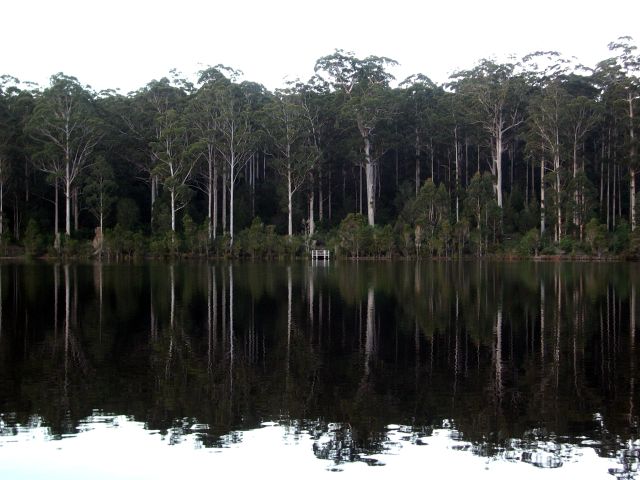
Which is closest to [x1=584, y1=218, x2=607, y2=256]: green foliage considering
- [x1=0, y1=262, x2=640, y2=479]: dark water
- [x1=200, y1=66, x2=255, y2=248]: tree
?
[x1=200, y1=66, x2=255, y2=248]: tree

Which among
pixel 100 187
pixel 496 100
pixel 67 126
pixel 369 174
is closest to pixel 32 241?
pixel 100 187

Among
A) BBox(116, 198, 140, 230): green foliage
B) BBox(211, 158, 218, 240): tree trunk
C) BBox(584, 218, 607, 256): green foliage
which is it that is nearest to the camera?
BBox(584, 218, 607, 256): green foliage

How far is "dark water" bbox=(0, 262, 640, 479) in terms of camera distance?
7422 mm

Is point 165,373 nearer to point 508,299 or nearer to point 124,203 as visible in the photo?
point 508,299

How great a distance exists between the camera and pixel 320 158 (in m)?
55.8

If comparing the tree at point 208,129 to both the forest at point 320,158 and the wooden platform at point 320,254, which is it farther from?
the wooden platform at point 320,254

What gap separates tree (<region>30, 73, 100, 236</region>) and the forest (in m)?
0.14

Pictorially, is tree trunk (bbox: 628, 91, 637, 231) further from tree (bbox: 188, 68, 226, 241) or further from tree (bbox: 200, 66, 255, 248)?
tree (bbox: 188, 68, 226, 241)

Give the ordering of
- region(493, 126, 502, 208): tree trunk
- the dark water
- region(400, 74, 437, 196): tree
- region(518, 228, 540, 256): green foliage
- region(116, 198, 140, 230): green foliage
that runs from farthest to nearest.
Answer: region(400, 74, 437, 196): tree
region(493, 126, 502, 208): tree trunk
region(116, 198, 140, 230): green foliage
region(518, 228, 540, 256): green foliage
the dark water

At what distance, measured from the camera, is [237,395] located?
967cm

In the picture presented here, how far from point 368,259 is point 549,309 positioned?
3051 cm

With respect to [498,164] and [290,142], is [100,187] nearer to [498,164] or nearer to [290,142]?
[290,142]

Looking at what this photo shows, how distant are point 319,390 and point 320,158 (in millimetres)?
46627

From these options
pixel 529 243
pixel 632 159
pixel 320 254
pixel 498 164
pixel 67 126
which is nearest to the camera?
pixel 529 243
